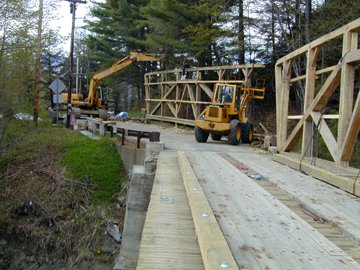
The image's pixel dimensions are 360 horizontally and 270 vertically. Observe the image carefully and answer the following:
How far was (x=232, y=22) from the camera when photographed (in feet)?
71.8

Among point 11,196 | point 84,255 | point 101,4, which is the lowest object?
point 84,255

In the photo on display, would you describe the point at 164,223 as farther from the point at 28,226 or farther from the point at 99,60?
the point at 99,60

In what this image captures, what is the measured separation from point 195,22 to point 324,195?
20716 mm

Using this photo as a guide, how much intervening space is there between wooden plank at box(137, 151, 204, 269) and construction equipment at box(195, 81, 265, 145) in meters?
9.92

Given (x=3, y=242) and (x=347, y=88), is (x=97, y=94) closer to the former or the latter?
(x=3, y=242)

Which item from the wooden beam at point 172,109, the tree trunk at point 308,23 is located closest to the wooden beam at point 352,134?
the tree trunk at point 308,23

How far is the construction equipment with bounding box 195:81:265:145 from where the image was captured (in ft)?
50.1

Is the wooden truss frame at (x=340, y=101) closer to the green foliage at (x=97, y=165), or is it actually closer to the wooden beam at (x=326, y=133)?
the wooden beam at (x=326, y=133)

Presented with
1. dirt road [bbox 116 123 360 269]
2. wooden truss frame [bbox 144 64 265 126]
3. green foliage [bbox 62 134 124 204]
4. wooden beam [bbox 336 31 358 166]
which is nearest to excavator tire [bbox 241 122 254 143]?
wooden truss frame [bbox 144 64 265 126]

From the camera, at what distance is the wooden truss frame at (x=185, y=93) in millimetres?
20748

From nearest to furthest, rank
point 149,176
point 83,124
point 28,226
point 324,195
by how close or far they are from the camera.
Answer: point 324,195 < point 149,176 < point 28,226 < point 83,124

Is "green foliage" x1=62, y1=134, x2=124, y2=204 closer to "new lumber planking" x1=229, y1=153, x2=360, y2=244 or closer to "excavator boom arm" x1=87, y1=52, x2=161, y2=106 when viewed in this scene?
"new lumber planking" x1=229, y1=153, x2=360, y2=244

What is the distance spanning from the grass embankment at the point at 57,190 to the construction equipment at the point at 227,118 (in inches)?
135

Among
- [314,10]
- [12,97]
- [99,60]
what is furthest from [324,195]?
[99,60]
